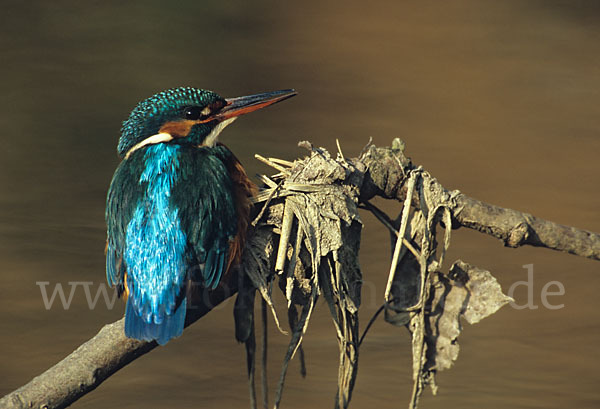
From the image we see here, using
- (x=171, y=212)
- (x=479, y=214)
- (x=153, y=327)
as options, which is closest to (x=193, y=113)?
(x=171, y=212)

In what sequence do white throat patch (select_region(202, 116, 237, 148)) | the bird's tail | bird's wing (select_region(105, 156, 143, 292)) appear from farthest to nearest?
white throat patch (select_region(202, 116, 237, 148)) < bird's wing (select_region(105, 156, 143, 292)) < the bird's tail

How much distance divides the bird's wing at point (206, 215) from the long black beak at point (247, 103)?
0.46 feet

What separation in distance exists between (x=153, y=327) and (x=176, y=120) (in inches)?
15.2

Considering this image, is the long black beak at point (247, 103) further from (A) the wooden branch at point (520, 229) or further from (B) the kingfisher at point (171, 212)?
(A) the wooden branch at point (520, 229)

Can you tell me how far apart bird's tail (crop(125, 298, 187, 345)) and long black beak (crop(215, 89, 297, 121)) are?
Answer: 1.29 ft

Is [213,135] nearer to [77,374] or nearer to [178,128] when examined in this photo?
[178,128]

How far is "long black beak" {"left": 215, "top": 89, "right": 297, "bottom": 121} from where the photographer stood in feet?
4.75

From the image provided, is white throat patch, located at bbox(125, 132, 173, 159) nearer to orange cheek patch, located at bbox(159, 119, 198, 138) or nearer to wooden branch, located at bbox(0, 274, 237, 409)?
orange cheek patch, located at bbox(159, 119, 198, 138)

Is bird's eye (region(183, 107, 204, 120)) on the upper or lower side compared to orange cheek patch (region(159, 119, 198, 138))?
upper

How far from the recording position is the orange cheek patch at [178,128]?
140cm

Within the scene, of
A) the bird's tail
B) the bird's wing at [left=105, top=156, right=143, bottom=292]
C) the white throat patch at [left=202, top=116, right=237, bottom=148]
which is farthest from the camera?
the white throat patch at [left=202, top=116, right=237, bottom=148]

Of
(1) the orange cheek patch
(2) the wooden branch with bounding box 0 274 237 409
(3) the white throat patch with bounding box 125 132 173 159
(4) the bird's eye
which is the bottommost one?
(2) the wooden branch with bounding box 0 274 237 409

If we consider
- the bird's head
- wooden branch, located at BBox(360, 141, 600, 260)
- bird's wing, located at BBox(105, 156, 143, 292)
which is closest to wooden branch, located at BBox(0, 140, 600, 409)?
wooden branch, located at BBox(360, 141, 600, 260)

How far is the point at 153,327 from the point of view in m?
1.22
